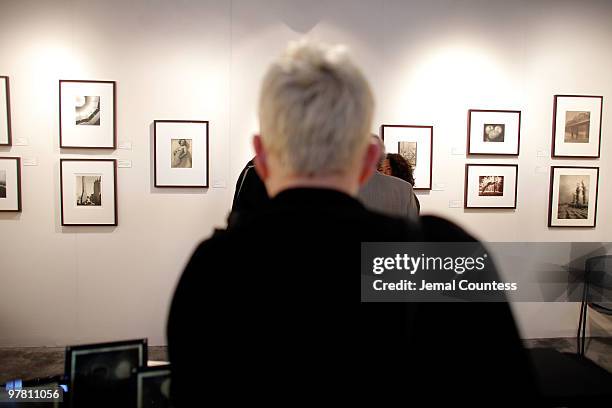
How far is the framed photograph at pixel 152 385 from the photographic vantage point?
4.14 feet

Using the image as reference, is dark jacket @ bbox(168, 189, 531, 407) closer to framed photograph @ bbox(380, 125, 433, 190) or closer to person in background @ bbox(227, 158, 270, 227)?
person in background @ bbox(227, 158, 270, 227)

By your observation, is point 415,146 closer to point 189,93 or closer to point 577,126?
point 577,126

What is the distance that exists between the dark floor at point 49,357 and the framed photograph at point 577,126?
1.98 meters

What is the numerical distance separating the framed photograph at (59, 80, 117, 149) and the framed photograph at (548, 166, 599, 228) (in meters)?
4.53

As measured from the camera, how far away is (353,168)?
2.37 ft

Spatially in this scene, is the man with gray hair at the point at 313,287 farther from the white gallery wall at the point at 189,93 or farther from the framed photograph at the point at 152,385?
the white gallery wall at the point at 189,93

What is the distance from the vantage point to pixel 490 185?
4.29 meters

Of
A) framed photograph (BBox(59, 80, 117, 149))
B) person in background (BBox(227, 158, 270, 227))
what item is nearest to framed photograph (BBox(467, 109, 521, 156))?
person in background (BBox(227, 158, 270, 227))

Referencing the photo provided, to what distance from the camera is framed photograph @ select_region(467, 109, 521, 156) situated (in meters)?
4.24

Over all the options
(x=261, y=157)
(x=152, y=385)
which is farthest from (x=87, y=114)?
(x=261, y=157)

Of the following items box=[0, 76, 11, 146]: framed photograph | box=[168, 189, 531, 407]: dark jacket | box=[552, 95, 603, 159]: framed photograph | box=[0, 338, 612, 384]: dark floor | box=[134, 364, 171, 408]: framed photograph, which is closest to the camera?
box=[168, 189, 531, 407]: dark jacket

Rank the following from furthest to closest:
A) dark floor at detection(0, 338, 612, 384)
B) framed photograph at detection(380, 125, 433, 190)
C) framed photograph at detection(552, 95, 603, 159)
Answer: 1. framed photograph at detection(552, 95, 603, 159)
2. framed photograph at detection(380, 125, 433, 190)
3. dark floor at detection(0, 338, 612, 384)

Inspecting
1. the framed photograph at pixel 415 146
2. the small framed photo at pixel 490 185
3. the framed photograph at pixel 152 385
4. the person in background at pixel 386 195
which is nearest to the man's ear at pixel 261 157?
the framed photograph at pixel 152 385

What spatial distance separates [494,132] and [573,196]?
1.13m
